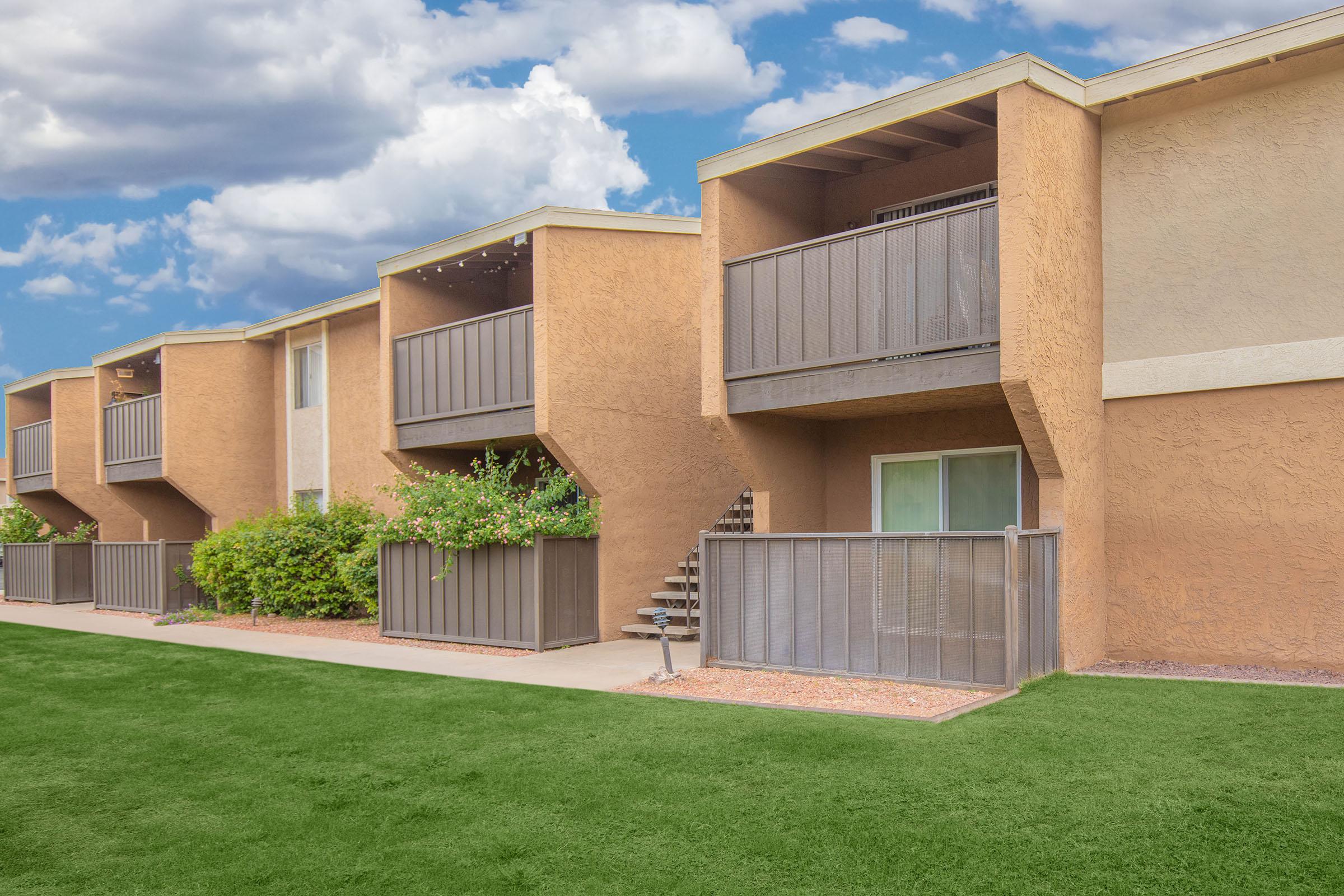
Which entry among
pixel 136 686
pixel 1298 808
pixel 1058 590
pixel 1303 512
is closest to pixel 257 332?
pixel 136 686

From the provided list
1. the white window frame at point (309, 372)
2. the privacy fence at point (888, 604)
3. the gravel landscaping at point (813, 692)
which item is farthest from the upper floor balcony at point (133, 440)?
the gravel landscaping at point (813, 692)

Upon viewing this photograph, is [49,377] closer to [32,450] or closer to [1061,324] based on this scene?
[32,450]

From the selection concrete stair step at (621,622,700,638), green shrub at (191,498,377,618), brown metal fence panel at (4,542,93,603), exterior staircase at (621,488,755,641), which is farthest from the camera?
brown metal fence panel at (4,542,93,603)

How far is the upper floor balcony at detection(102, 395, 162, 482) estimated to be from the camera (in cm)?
2375

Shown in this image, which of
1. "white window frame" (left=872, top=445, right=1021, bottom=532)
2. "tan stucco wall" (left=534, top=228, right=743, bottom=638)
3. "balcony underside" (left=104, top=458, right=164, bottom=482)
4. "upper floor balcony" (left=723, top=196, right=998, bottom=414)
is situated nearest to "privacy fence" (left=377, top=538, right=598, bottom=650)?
"tan stucco wall" (left=534, top=228, right=743, bottom=638)

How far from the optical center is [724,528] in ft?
54.0

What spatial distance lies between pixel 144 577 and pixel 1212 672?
67.2 ft

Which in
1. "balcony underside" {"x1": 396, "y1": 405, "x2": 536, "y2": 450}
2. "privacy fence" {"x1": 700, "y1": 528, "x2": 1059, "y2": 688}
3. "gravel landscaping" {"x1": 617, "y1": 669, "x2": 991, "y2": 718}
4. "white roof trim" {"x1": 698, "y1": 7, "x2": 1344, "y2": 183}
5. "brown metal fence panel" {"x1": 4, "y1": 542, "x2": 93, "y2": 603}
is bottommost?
"brown metal fence panel" {"x1": 4, "y1": 542, "x2": 93, "y2": 603}

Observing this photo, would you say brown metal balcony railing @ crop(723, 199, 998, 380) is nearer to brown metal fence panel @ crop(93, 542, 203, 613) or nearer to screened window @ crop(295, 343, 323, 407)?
screened window @ crop(295, 343, 323, 407)

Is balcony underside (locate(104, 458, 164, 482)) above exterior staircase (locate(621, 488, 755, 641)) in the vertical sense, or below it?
above

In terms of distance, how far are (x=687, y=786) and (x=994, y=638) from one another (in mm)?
4217

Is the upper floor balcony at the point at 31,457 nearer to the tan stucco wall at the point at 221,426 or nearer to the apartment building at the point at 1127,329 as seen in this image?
the tan stucco wall at the point at 221,426

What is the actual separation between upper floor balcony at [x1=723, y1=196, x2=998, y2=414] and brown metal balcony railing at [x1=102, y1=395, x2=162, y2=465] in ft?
52.7

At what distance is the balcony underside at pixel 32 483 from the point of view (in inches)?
1128
